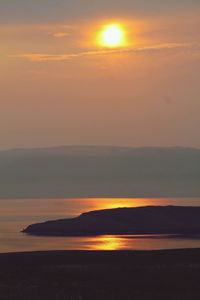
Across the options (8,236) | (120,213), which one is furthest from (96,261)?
(120,213)

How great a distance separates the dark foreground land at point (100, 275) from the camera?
187 feet

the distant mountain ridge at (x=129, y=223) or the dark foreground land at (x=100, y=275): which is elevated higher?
the distant mountain ridge at (x=129, y=223)

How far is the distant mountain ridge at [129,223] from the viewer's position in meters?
138

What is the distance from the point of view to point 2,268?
77.1 metres

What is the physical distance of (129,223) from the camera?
464ft

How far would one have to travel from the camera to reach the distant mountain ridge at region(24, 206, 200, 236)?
138250mm

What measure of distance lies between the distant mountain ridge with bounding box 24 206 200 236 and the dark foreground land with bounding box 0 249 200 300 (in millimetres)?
46134

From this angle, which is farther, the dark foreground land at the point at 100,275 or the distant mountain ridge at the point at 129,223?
the distant mountain ridge at the point at 129,223

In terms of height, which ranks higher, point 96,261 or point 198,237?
point 198,237

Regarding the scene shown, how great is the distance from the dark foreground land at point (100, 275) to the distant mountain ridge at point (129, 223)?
46134 millimetres

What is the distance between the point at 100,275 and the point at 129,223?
73350mm

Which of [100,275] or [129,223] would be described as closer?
[100,275]

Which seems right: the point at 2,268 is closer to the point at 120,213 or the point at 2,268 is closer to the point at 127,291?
the point at 127,291

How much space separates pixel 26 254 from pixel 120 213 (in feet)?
184
